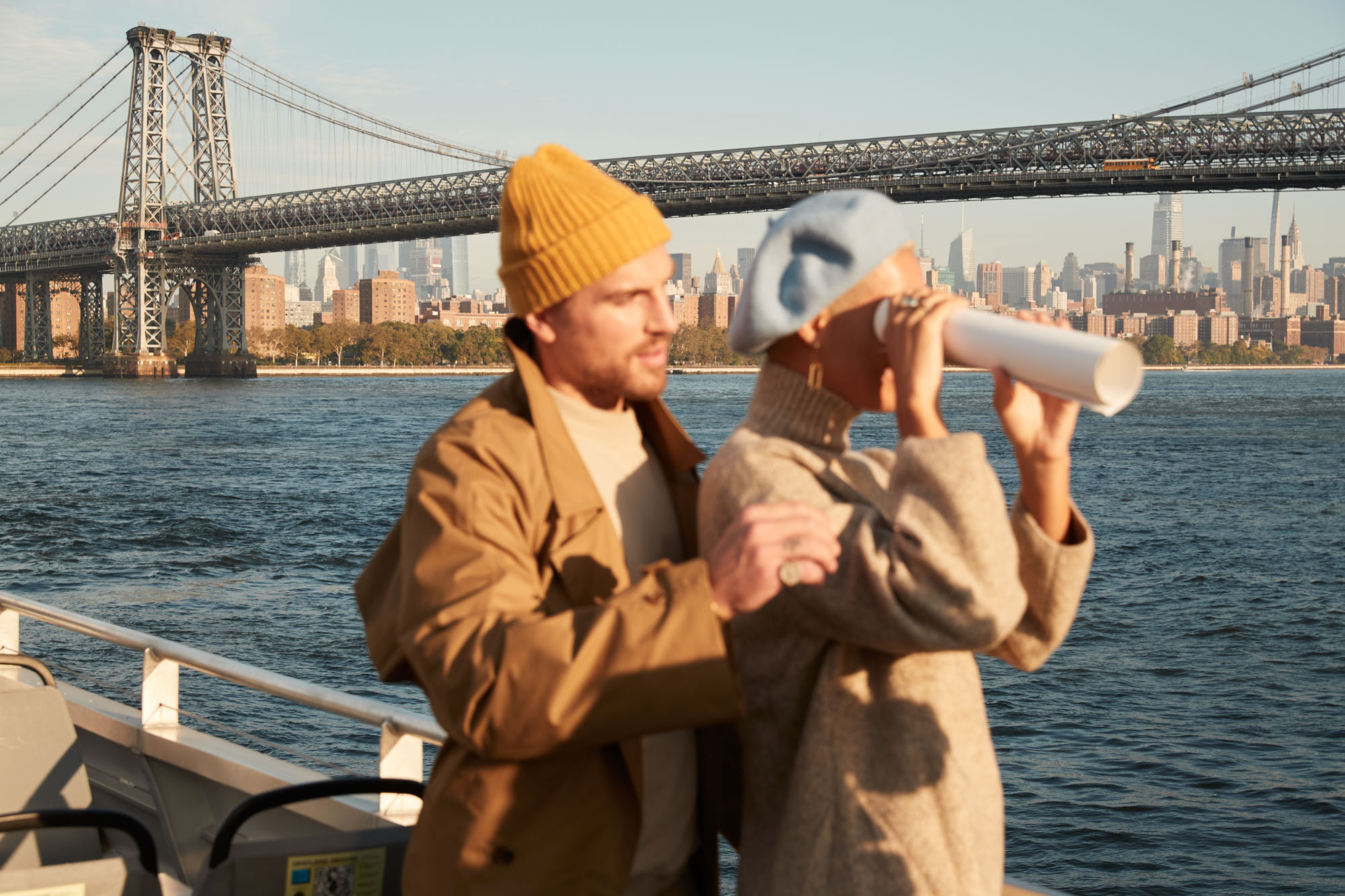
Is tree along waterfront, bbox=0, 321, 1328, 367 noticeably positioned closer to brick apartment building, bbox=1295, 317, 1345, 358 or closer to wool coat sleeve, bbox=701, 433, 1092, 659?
brick apartment building, bbox=1295, 317, 1345, 358

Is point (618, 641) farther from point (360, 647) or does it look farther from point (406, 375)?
point (406, 375)

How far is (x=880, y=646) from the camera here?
102 centimetres

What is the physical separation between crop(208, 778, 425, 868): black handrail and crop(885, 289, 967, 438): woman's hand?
0.96m

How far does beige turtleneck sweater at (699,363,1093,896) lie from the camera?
99 centimetres

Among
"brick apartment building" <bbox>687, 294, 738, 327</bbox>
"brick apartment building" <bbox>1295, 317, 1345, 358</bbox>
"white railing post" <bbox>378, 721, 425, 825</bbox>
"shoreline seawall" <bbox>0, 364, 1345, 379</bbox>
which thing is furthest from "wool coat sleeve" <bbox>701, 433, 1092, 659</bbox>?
"brick apartment building" <bbox>1295, 317, 1345, 358</bbox>

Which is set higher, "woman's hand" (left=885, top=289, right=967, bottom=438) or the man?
"woman's hand" (left=885, top=289, right=967, bottom=438)

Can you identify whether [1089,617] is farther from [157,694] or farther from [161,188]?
[161,188]

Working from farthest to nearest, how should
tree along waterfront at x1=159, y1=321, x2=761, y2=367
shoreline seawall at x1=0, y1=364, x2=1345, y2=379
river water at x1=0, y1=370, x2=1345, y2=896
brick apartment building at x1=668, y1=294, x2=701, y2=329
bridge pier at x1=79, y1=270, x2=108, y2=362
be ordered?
1. brick apartment building at x1=668, y1=294, x2=701, y2=329
2. tree along waterfront at x1=159, y1=321, x2=761, y2=367
3. shoreline seawall at x1=0, y1=364, x2=1345, y2=379
4. bridge pier at x1=79, y1=270, x2=108, y2=362
5. river water at x1=0, y1=370, x2=1345, y2=896

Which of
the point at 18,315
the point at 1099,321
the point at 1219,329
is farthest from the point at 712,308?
the point at 1219,329

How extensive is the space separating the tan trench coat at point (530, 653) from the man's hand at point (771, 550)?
30 mm

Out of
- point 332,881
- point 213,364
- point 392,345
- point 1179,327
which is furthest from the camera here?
point 1179,327

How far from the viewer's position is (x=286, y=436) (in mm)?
33406

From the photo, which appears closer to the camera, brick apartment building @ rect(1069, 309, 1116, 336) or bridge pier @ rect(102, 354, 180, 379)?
bridge pier @ rect(102, 354, 180, 379)

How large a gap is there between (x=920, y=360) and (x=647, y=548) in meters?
0.35
